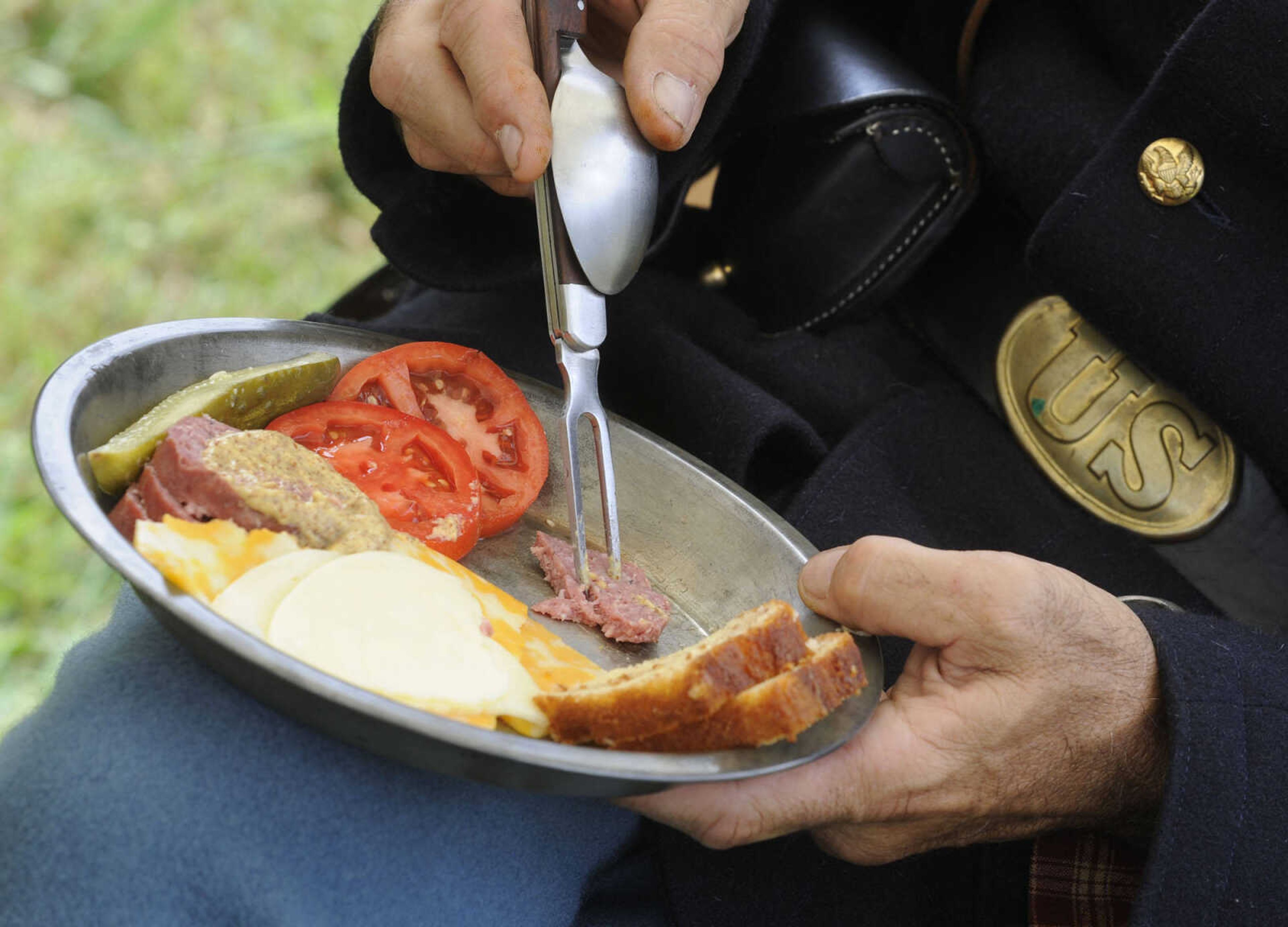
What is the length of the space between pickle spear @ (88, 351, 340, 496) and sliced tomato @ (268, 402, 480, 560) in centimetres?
3

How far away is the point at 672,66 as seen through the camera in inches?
59.4

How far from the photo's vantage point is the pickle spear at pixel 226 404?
48.1 inches

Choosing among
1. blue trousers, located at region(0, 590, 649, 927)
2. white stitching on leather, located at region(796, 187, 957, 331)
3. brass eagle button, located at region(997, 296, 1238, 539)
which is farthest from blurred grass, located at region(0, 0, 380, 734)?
brass eagle button, located at region(997, 296, 1238, 539)

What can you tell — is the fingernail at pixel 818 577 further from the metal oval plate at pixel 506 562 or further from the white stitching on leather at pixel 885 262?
the white stitching on leather at pixel 885 262

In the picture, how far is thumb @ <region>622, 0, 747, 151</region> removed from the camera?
147cm

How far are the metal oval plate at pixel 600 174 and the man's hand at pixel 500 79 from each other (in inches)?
1.2

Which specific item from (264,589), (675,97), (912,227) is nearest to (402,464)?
(264,589)

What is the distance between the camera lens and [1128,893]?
1.39m

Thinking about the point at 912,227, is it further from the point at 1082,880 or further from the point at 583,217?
the point at 1082,880

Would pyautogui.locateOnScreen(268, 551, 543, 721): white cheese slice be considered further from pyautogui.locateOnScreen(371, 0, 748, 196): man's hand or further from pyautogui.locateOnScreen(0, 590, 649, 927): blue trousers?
pyautogui.locateOnScreen(371, 0, 748, 196): man's hand

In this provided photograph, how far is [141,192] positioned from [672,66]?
265cm

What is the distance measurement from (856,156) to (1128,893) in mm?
1149

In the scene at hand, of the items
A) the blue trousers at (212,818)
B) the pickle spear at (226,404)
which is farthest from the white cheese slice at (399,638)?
the pickle spear at (226,404)

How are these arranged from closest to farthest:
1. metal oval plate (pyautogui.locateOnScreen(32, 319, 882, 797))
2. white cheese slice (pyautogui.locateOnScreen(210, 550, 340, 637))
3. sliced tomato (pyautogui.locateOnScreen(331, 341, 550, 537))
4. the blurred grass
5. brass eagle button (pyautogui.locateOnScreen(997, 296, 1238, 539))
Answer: metal oval plate (pyautogui.locateOnScreen(32, 319, 882, 797)) < white cheese slice (pyautogui.locateOnScreen(210, 550, 340, 637)) < sliced tomato (pyautogui.locateOnScreen(331, 341, 550, 537)) < brass eagle button (pyautogui.locateOnScreen(997, 296, 1238, 539)) < the blurred grass
